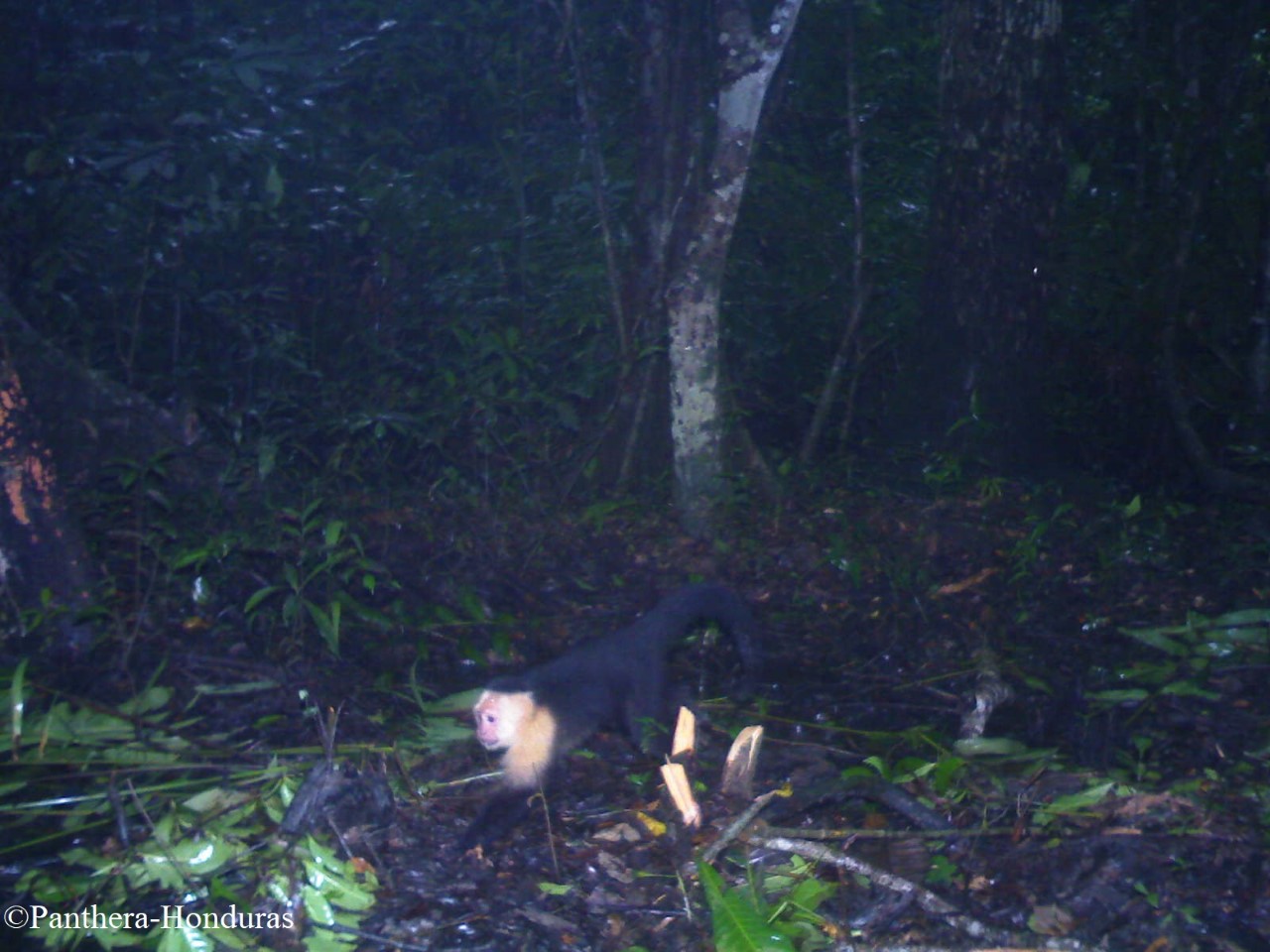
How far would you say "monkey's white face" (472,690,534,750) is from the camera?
4203mm

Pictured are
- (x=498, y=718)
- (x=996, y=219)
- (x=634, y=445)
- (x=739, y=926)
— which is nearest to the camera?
(x=739, y=926)

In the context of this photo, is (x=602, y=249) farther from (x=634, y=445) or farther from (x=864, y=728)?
(x=864, y=728)

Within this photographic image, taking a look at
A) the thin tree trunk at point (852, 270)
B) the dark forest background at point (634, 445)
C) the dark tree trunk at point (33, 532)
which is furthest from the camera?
the thin tree trunk at point (852, 270)

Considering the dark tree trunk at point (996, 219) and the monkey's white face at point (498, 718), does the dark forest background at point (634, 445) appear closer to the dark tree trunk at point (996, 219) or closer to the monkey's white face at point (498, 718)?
the dark tree trunk at point (996, 219)

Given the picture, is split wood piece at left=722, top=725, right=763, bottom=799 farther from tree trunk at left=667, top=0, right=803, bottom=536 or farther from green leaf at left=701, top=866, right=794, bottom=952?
tree trunk at left=667, top=0, right=803, bottom=536

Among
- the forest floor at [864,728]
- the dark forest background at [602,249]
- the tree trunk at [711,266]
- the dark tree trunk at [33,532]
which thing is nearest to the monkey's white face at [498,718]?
the forest floor at [864,728]

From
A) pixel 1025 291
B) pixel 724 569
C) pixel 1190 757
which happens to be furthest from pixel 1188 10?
pixel 1190 757

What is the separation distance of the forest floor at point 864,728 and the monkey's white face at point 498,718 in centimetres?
30

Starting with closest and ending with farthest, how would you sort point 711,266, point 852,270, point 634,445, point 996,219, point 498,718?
point 498,718 < point 711,266 < point 996,219 < point 634,445 < point 852,270

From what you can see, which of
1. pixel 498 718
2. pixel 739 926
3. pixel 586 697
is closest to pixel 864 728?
pixel 586 697

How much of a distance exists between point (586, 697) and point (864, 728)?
1222mm

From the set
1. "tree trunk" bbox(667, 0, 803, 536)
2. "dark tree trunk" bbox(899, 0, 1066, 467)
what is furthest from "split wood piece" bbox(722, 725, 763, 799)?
"dark tree trunk" bbox(899, 0, 1066, 467)

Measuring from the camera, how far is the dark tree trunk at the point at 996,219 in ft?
23.0

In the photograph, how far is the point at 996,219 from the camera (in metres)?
7.11
